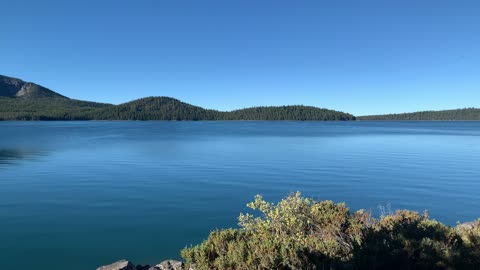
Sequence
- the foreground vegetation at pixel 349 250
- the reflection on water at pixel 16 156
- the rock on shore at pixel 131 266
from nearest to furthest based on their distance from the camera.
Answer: the foreground vegetation at pixel 349 250 < the rock on shore at pixel 131 266 < the reflection on water at pixel 16 156

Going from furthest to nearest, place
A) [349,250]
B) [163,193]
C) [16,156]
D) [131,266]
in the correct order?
[16,156]
[163,193]
[131,266]
[349,250]

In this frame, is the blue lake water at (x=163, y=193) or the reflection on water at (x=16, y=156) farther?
the reflection on water at (x=16, y=156)

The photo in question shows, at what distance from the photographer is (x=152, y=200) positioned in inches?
763

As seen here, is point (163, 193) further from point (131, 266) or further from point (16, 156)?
point (16, 156)

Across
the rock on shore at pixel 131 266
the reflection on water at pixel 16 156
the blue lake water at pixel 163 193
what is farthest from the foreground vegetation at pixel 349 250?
the reflection on water at pixel 16 156

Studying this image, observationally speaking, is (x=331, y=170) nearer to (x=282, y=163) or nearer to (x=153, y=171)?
(x=282, y=163)

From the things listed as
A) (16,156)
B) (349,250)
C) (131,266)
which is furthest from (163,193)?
(16,156)

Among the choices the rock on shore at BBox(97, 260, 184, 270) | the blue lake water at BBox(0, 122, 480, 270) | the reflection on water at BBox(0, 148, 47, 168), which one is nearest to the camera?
the rock on shore at BBox(97, 260, 184, 270)

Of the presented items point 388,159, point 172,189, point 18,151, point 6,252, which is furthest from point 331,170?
point 18,151

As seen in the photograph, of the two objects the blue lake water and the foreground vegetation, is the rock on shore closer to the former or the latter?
the blue lake water

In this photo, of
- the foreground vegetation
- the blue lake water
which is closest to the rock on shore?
the blue lake water

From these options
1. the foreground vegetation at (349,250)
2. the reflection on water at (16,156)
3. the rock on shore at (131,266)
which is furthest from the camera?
the reflection on water at (16,156)

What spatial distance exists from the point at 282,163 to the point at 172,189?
A: 1402cm

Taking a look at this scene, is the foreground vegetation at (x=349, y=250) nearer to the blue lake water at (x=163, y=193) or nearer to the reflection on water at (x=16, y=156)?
the blue lake water at (x=163, y=193)
